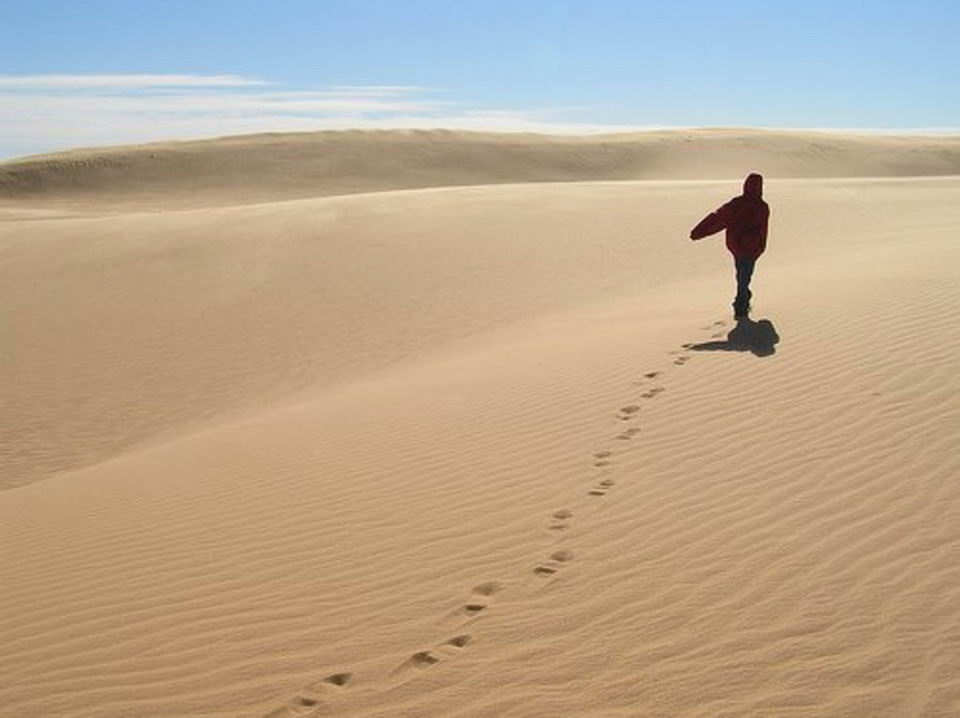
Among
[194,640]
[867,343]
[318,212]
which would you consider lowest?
[194,640]

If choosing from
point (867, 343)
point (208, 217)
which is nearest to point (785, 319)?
point (867, 343)

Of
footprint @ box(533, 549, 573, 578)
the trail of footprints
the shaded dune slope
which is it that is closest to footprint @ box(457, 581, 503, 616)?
the trail of footprints

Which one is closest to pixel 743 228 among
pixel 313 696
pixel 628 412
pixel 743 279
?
pixel 743 279

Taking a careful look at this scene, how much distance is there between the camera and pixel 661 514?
5.66 metres

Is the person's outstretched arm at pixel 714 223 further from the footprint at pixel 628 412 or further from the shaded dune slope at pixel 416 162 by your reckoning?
the shaded dune slope at pixel 416 162

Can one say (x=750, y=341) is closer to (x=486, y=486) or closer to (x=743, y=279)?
(x=743, y=279)

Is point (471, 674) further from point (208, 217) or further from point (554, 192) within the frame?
point (554, 192)

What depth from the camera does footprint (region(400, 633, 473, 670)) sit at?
166 inches

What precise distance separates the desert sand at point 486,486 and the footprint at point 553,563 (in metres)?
0.03

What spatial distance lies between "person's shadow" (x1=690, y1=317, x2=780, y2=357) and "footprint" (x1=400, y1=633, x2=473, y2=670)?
18.3ft

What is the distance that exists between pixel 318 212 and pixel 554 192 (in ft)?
20.9

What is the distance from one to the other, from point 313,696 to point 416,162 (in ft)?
195

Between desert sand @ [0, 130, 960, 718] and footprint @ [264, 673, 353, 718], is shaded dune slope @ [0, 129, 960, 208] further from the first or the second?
footprint @ [264, 673, 353, 718]

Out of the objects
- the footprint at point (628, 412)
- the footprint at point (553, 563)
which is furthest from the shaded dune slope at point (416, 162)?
the footprint at point (553, 563)
